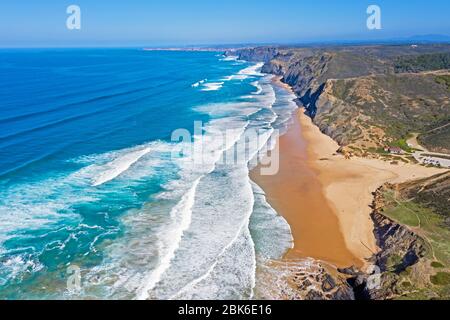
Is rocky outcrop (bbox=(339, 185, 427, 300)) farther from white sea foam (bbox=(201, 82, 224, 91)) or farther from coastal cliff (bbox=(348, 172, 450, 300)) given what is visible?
white sea foam (bbox=(201, 82, 224, 91))

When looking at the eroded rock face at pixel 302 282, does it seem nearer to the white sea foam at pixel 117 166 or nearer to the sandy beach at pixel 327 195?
the sandy beach at pixel 327 195

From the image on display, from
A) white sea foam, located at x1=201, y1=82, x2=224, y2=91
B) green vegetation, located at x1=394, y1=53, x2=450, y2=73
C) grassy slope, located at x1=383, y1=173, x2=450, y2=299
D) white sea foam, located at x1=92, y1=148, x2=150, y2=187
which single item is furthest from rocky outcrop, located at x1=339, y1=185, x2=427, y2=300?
green vegetation, located at x1=394, y1=53, x2=450, y2=73

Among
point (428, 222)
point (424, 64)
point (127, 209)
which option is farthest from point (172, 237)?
point (424, 64)

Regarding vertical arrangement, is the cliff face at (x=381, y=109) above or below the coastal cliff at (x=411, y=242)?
above

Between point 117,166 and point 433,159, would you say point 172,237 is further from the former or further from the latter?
point 433,159

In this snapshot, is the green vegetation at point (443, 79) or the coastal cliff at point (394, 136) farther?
the green vegetation at point (443, 79)

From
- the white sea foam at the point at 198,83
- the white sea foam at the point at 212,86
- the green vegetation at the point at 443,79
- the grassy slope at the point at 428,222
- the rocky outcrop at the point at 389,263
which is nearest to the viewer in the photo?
the grassy slope at the point at 428,222

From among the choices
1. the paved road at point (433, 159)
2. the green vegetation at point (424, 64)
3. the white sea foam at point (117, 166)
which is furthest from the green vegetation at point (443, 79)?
the white sea foam at point (117, 166)
